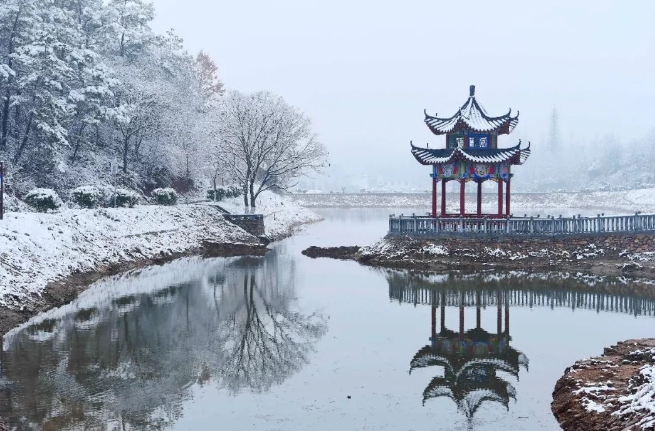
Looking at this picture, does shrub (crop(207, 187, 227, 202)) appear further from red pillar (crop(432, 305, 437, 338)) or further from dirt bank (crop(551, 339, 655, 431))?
dirt bank (crop(551, 339, 655, 431))

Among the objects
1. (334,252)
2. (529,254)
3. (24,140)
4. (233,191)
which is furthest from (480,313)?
(233,191)

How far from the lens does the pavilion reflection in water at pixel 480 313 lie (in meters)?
13.6

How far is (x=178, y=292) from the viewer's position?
2522 centimetres

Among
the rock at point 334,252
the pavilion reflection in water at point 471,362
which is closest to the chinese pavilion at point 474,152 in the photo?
the rock at point 334,252

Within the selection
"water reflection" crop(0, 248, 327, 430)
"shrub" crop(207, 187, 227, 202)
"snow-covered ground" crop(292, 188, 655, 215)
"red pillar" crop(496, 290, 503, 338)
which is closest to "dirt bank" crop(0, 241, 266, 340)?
"water reflection" crop(0, 248, 327, 430)

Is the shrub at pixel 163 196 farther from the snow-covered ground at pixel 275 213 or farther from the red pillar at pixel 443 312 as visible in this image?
the red pillar at pixel 443 312

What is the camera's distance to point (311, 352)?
16.5 metres

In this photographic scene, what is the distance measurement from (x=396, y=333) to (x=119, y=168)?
34734mm

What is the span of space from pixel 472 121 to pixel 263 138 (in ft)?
62.1

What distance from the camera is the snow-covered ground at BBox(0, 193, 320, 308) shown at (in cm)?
2231

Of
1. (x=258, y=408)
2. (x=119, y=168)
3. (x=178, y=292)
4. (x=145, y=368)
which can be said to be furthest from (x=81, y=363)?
(x=119, y=168)

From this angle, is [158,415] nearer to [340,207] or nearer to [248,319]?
[248,319]

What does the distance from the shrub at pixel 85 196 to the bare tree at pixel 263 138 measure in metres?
13.6

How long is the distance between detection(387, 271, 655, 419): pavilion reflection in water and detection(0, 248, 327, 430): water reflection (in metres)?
3.78
